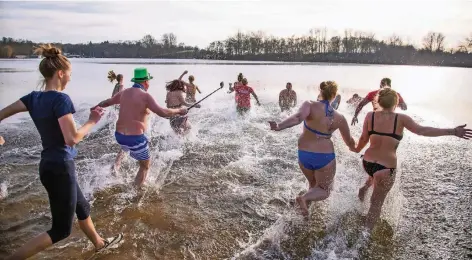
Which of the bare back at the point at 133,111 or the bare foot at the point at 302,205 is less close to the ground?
the bare back at the point at 133,111

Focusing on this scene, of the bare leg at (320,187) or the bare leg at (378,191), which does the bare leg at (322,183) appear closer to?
the bare leg at (320,187)

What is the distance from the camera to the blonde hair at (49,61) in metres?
2.82

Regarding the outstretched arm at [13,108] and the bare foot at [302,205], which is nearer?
the outstretched arm at [13,108]

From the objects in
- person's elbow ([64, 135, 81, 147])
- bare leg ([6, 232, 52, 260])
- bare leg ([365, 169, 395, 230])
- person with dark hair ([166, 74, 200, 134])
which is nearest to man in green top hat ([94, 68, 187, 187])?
person's elbow ([64, 135, 81, 147])

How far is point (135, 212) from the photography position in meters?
4.75

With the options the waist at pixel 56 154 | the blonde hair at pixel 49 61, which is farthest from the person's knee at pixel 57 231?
the blonde hair at pixel 49 61

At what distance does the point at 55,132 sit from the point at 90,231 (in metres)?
1.13

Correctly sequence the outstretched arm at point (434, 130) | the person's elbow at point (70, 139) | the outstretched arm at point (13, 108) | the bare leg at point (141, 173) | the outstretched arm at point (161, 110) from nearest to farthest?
the person's elbow at point (70, 139) → the outstretched arm at point (13, 108) → the outstretched arm at point (434, 130) → the outstretched arm at point (161, 110) → the bare leg at point (141, 173)

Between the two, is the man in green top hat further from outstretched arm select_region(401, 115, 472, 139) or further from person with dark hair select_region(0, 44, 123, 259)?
outstretched arm select_region(401, 115, 472, 139)

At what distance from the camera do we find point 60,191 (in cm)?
293

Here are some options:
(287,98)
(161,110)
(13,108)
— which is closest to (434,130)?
(161,110)

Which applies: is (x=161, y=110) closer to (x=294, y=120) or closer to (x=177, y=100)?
(x=294, y=120)

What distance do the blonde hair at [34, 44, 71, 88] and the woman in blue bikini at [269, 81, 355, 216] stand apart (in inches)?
89.9

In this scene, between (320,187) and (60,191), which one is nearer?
(60,191)
